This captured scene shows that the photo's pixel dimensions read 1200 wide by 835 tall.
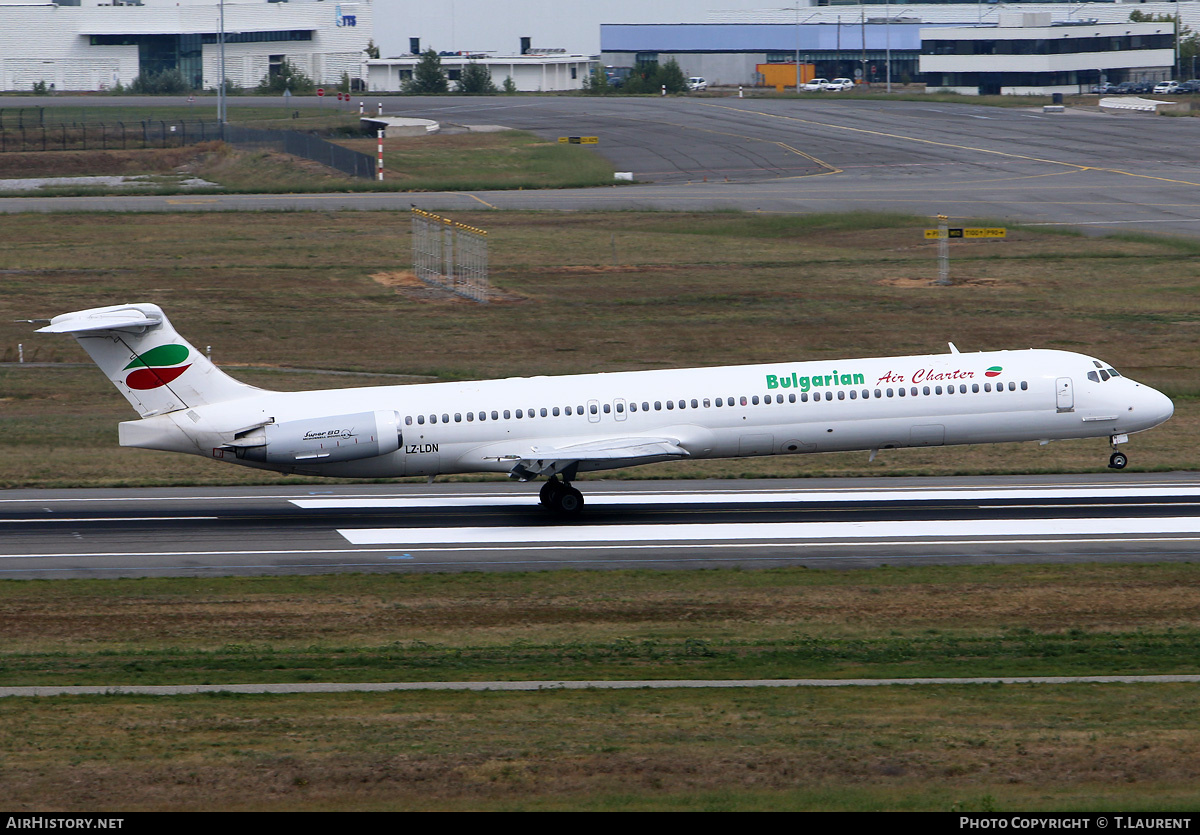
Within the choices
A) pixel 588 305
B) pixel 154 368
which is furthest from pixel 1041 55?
pixel 154 368

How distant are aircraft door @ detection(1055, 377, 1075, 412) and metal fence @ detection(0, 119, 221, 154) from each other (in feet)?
297

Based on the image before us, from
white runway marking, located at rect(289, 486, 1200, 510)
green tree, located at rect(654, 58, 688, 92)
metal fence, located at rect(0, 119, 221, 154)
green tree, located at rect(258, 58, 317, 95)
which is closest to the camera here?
white runway marking, located at rect(289, 486, 1200, 510)

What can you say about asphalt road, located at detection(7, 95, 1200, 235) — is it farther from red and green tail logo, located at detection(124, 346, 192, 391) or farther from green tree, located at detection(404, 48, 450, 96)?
red and green tail logo, located at detection(124, 346, 192, 391)

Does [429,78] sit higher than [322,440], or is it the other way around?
[429,78]

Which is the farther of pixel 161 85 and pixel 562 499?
pixel 161 85

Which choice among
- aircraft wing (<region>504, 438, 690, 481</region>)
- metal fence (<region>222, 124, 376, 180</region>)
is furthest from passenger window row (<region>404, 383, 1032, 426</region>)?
metal fence (<region>222, 124, 376, 180</region>)

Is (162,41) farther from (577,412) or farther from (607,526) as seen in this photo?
(607,526)

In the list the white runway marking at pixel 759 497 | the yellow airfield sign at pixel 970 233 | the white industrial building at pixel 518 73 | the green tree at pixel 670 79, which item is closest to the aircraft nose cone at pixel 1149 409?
the white runway marking at pixel 759 497

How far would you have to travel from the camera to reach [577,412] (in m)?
32.0

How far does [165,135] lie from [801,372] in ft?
301

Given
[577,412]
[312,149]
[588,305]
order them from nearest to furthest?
[577,412], [588,305], [312,149]

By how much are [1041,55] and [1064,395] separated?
4771 inches

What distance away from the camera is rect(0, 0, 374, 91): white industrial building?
159 meters

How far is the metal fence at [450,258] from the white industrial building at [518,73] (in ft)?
363
